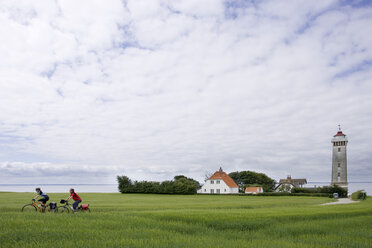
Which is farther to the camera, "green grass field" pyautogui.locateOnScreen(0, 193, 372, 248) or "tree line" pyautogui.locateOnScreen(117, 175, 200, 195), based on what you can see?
"tree line" pyautogui.locateOnScreen(117, 175, 200, 195)

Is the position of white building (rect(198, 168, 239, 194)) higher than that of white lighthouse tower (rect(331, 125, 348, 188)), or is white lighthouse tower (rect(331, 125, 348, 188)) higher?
white lighthouse tower (rect(331, 125, 348, 188))

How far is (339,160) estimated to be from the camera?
91.1 meters

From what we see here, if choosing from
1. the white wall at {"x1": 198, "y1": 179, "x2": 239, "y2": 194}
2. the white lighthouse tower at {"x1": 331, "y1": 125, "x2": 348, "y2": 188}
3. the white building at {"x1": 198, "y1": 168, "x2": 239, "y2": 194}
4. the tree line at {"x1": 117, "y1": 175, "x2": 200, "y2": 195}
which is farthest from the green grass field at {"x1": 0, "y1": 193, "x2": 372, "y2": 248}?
the white lighthouse tower at {"x1": 331, "y1": 125, "x2": 348, "y2": 188}

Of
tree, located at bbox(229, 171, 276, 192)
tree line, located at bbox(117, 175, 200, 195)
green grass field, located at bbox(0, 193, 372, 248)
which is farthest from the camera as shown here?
tree, located at bbox(229, 171, 276, 192)

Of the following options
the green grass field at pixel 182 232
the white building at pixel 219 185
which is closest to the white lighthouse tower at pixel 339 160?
the white building at pixel 219 185

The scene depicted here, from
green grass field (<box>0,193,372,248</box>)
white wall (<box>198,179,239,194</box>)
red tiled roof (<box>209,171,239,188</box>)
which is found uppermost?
green grass field (<box>0,193,372,248</box>)

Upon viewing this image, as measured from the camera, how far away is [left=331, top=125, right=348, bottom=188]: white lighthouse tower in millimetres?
89181

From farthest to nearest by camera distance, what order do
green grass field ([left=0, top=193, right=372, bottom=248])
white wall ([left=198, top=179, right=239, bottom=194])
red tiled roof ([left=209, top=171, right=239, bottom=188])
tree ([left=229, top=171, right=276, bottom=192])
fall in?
tree ([left=229, top=171, right=276, bottom=192]) < red tiled roof ([left=209, top=171, right=239, bottom=188]) < white wall ([left=198, top=179, right=239, bottom=194]) < green grass field ([left=0, top=193, right=372, bottom=248])

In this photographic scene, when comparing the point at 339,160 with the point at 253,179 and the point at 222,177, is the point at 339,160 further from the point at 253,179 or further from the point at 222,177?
the point at 222,177

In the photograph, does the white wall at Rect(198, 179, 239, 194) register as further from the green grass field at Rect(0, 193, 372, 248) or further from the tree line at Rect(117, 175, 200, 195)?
the green grass field at Rect(0, 193, 372, 248)

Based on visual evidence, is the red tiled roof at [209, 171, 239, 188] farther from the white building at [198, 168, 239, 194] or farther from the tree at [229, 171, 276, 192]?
the tree at [229, 171, 276, 192]

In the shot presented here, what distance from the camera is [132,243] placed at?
1130cm

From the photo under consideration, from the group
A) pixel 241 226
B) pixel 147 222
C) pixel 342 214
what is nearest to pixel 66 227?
pixel 147 222

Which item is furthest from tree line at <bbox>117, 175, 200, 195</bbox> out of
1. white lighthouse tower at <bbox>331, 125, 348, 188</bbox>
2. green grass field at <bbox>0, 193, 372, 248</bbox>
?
green grass field at <bbox>0, 193, 372, 248</bbox>
